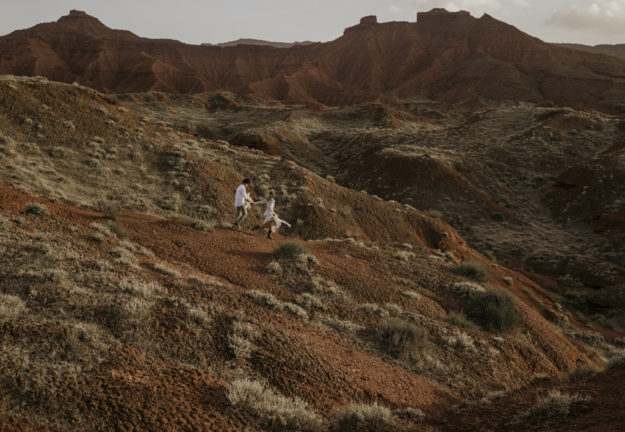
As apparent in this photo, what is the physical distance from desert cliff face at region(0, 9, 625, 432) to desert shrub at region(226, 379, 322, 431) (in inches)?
1.0

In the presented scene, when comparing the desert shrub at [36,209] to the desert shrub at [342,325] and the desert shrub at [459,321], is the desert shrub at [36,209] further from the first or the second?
the desert shrub at [459,321]

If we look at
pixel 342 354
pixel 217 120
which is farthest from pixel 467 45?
pixel 342 354

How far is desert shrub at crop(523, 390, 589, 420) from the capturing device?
527 centimetres

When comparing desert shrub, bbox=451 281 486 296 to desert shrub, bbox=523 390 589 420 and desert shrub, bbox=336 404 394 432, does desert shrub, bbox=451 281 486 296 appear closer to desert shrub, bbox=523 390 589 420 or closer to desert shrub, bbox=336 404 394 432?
desert shrub, bbox=523 390 589 420

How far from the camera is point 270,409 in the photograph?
4922 millimetres

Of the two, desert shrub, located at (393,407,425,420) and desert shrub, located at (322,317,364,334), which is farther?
desert shrub, located at (322,317,364,334)

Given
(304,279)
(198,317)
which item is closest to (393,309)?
(304,279)

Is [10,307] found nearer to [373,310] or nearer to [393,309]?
[373,310]

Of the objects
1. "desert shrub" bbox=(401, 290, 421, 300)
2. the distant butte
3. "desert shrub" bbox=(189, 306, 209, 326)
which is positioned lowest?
"desert shrub" bbox=(401, 290, 421, 300)

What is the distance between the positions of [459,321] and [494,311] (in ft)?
4.25

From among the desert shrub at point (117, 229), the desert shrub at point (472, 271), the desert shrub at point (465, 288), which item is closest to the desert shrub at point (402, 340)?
the desert shrub at point (465, 288)

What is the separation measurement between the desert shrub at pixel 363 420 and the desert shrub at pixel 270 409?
0.31 meters

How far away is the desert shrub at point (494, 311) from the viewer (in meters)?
10.5

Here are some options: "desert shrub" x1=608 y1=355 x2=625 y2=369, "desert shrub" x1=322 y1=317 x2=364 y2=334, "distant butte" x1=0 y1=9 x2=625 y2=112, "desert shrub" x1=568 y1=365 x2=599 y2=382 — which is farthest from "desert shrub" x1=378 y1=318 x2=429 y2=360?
"distant butte" x1=0 y1=9 x2=625 y2=112
